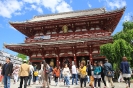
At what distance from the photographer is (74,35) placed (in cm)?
2653

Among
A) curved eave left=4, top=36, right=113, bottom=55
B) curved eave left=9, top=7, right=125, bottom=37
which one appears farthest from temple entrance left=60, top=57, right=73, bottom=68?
curved eave left=9, top=7, right=125, bottom=37

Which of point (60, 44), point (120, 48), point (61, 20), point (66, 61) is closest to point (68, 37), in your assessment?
point (60, 44)

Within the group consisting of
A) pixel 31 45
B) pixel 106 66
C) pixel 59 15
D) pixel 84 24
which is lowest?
pixel 106 66

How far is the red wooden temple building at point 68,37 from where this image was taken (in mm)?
24703

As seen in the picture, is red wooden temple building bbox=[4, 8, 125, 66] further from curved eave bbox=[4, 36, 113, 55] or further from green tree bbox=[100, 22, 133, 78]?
green tree bbox=[100, 22, 133, 78]

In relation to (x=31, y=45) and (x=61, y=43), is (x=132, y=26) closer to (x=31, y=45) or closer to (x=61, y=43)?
(x=61, y=43)

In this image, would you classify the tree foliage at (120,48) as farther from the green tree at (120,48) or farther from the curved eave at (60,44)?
the curved eave at (60,44)

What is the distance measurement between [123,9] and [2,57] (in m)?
55.1

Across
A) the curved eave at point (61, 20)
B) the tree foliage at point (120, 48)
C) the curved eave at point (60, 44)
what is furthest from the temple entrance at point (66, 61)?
the tree foliage at point (120, 48)

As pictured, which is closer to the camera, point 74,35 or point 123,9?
point 123,9

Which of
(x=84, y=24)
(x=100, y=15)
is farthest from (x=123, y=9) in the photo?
(x=84, y=24)

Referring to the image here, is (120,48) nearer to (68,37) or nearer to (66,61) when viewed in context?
(68,37)

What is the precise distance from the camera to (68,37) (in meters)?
26.7

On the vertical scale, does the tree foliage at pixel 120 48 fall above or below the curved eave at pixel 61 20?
below
